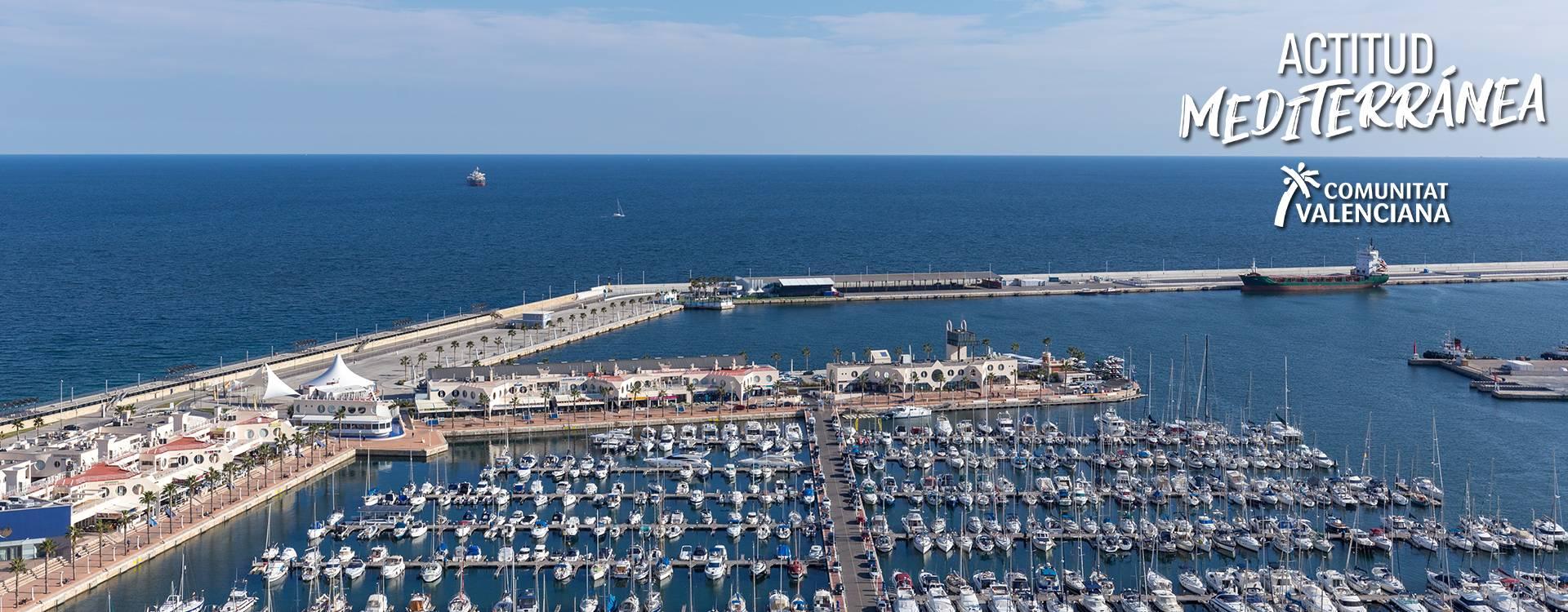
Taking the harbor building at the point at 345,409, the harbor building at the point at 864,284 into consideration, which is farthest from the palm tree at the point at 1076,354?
the harbor building at the point at 345,409

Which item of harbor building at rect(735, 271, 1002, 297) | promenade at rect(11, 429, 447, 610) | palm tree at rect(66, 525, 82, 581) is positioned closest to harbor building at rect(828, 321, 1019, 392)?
promenade at rect(11, 429, 447, 610)

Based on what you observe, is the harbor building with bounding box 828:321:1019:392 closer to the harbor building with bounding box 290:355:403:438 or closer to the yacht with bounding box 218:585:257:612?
the harbor building with bounding box 290:355:403:438

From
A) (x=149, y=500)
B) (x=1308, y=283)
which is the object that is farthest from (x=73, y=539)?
(x=1308, y=283)

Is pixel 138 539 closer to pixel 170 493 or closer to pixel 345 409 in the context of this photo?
pixel 170 493

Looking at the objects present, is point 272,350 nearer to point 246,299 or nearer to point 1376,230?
point 246,299

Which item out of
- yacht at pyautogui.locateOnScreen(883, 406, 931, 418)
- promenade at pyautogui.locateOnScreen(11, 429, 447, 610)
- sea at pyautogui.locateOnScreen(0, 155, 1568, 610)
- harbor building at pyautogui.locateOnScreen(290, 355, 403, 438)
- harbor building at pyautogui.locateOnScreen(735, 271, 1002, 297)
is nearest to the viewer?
promenade at pyautogui.locateOnScreen(11, 429, 447, 610)

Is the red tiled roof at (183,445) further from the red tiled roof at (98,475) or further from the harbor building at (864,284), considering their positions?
the harbor building at (864,284)

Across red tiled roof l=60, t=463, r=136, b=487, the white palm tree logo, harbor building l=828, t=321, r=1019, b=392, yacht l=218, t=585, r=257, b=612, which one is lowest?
yacht l=218, t=585, r=257, b=612
